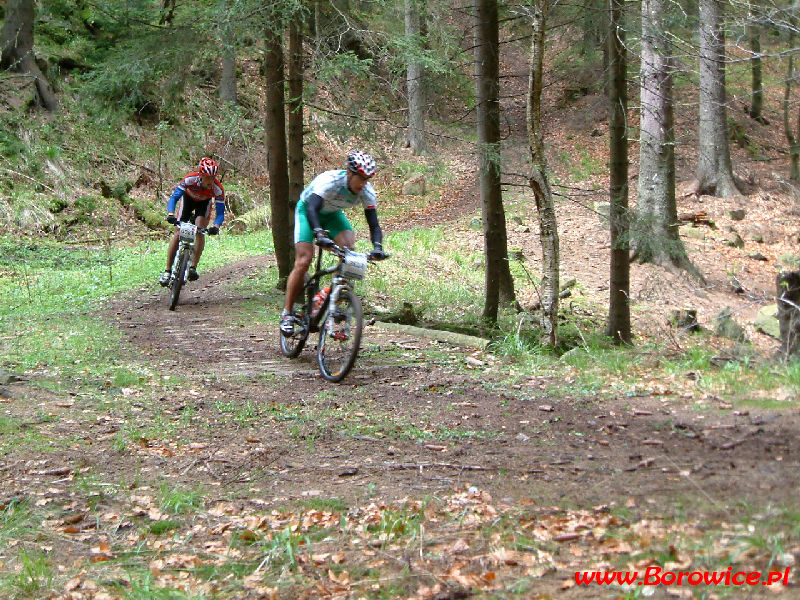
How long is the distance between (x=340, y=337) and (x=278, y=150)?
5.70m

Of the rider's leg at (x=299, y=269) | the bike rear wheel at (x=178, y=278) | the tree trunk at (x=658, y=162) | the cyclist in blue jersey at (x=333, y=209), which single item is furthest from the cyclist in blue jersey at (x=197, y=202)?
the tree trunk at (x=658, y=162)

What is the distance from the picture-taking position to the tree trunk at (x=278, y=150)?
11945 millimetres

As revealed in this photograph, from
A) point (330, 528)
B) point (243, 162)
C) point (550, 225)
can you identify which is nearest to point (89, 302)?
point (550, 225)

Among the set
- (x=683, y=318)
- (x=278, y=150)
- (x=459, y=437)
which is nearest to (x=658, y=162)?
(x=683, y=318)

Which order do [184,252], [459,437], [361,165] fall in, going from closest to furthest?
[459,437]
[361,165]
[184,252]

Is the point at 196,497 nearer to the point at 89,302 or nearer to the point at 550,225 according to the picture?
the point at 550,225

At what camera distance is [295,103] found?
11633mm

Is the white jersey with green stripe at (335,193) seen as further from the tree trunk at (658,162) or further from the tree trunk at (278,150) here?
the tree trunk at (658,162)

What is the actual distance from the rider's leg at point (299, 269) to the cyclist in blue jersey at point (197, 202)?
3.31m

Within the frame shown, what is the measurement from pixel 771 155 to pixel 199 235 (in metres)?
22.6

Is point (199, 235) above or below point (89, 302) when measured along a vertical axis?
above

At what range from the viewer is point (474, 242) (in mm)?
19875

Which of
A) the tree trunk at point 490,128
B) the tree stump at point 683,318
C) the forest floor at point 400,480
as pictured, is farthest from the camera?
the tree stump at point 683,318

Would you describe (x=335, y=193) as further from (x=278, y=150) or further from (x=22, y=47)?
(x=22, y=47)
